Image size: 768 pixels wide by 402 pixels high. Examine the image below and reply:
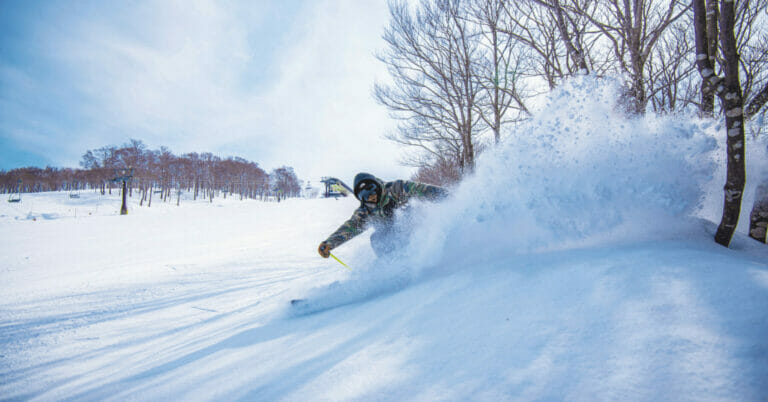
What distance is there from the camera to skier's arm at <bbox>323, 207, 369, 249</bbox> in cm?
352

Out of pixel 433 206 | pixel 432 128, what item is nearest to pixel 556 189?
pixel 433 206

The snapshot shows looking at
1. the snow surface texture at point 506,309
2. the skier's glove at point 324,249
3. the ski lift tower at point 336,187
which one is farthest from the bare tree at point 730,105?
the ski lift tower at point 336,187

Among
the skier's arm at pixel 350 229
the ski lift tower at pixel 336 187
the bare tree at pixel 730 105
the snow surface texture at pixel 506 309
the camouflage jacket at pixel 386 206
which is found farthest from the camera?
the ski lift tower at pixel 336 187

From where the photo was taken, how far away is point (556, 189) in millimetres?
2627

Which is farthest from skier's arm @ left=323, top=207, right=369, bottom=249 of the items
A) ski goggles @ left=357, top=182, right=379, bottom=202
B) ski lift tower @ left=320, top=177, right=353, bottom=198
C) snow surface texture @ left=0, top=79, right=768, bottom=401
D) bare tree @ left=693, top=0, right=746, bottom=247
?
ski lift tower @ left=320, top=177, right=353, bottom=198

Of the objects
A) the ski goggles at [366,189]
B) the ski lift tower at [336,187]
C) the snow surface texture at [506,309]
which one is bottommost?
→ the snow surface texture at [506,309]

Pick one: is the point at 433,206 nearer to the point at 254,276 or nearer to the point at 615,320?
the point at 615,320

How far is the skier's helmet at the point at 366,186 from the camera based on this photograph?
369cm

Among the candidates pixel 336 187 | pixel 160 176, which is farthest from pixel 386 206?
pixel 160 176

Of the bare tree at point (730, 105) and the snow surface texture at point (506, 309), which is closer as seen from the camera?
the snow surface texture at point (506, 309)

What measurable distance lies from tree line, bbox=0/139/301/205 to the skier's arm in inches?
2177

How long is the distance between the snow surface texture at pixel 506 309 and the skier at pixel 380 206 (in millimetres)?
241

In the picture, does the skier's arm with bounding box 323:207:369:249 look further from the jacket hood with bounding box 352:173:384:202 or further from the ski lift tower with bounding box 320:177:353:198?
the ski lift tower with bounding box 320:177:353:198

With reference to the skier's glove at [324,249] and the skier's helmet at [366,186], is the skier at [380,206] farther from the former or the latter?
the skier's glove at [324,249]
